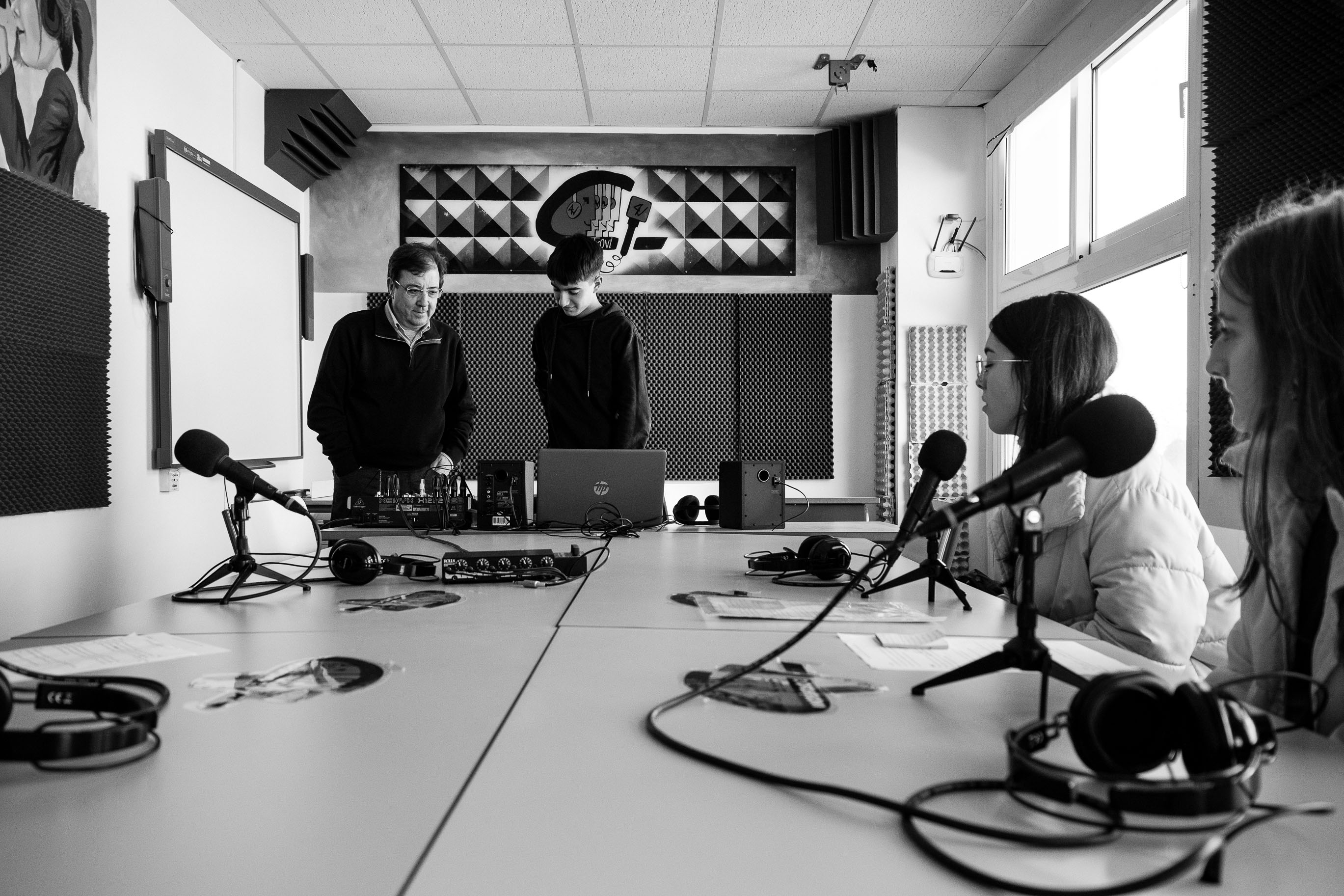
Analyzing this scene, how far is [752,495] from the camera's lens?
303cm

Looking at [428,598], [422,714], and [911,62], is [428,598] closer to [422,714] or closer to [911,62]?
[422,714]

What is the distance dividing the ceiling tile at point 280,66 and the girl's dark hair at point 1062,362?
3861mm

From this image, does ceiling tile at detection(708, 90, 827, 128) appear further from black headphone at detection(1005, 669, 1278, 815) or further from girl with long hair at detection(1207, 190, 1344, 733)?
black headphone at detection(1005, 669, 1278, 815)

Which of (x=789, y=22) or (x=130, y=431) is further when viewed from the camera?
(x=789, y=22)

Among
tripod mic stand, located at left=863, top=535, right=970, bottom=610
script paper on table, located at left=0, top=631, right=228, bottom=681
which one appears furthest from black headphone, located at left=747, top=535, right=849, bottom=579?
script paper on table, located at left=0, top=631, right=228, bottom=681

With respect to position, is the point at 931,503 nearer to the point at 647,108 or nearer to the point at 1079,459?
the point at 1079,459

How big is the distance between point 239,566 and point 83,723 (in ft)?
2.99

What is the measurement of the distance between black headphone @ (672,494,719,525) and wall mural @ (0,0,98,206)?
2.39 m

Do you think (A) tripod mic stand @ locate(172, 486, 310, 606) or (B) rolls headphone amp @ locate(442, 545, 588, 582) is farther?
(B) rolls headphone amp @ locate(442, 545, 588, 582)

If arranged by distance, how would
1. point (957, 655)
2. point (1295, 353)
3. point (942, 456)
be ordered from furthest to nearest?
1. point (942, 456)
2. point (957, 655)
3. point (1295, 353)

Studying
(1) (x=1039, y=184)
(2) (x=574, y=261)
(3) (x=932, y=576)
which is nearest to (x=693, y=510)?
(2) (x=574, y=261)

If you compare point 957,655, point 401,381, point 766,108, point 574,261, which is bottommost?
point 957,655

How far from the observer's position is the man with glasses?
→ 331 cm

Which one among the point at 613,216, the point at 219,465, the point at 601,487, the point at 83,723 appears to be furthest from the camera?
the point at 613,216
